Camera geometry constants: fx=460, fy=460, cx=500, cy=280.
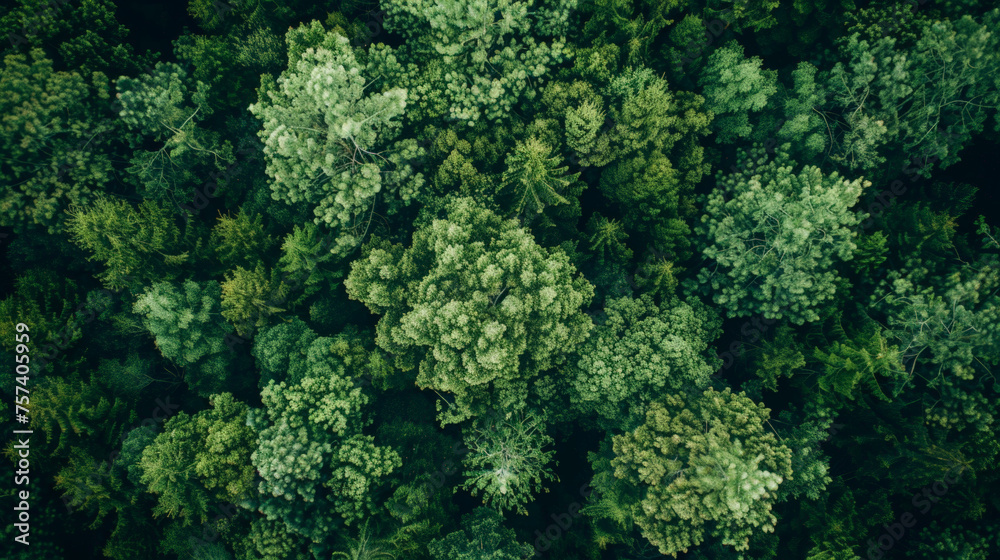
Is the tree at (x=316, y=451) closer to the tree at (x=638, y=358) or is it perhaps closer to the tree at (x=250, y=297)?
the tree at (x=250, y=297)

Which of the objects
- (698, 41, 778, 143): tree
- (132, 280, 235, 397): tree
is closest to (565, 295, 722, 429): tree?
(698, 41, 778, 143): tree

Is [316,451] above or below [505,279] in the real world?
below

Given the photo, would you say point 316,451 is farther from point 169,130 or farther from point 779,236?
point 779,236

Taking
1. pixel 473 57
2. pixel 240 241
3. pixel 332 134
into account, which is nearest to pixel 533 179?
pixel 473 57

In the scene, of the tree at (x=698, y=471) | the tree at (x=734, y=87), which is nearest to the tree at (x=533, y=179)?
the tree at (x=734, y=87)

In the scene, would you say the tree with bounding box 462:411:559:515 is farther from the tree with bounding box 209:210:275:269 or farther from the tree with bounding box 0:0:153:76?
the tree with bounding box 0:0:153:76
